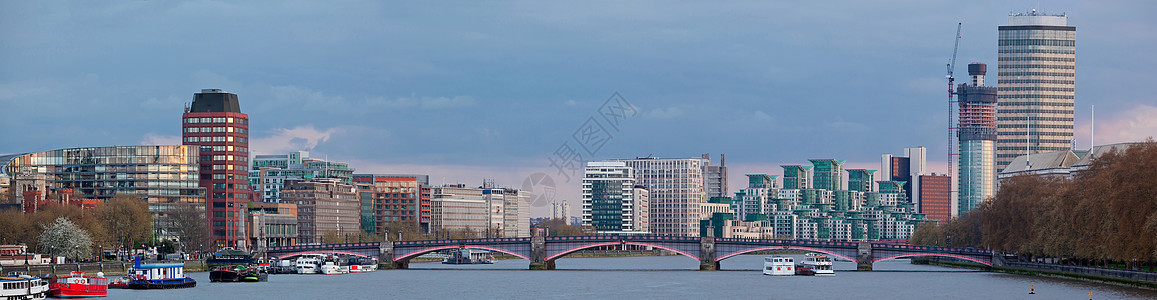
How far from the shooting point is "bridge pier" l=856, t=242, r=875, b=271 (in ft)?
636

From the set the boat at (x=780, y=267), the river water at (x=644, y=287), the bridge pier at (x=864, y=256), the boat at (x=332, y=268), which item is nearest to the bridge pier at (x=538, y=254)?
the river water at (x=644, y=287)

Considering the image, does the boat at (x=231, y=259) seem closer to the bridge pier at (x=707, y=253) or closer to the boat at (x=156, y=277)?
the boat at (x=156, y=277)

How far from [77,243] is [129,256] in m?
23.0

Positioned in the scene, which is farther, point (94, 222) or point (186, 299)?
point (94, 222)

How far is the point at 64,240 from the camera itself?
534 ft

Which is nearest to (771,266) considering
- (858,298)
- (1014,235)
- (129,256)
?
(1014,235)

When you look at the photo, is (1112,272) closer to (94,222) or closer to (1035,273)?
(1035,273)

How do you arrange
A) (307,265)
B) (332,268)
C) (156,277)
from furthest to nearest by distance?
(307,265), (332,268), (156,277)

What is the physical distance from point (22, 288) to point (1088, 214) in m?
90.9

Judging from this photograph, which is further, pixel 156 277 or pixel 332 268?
pixel 332 268

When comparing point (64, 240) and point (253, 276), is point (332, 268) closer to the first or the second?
point (253, 276)

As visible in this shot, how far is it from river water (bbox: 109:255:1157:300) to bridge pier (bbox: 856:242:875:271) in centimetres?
754

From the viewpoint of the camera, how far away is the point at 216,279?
515 feet

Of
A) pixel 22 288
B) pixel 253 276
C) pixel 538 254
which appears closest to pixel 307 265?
pixel 253 276
